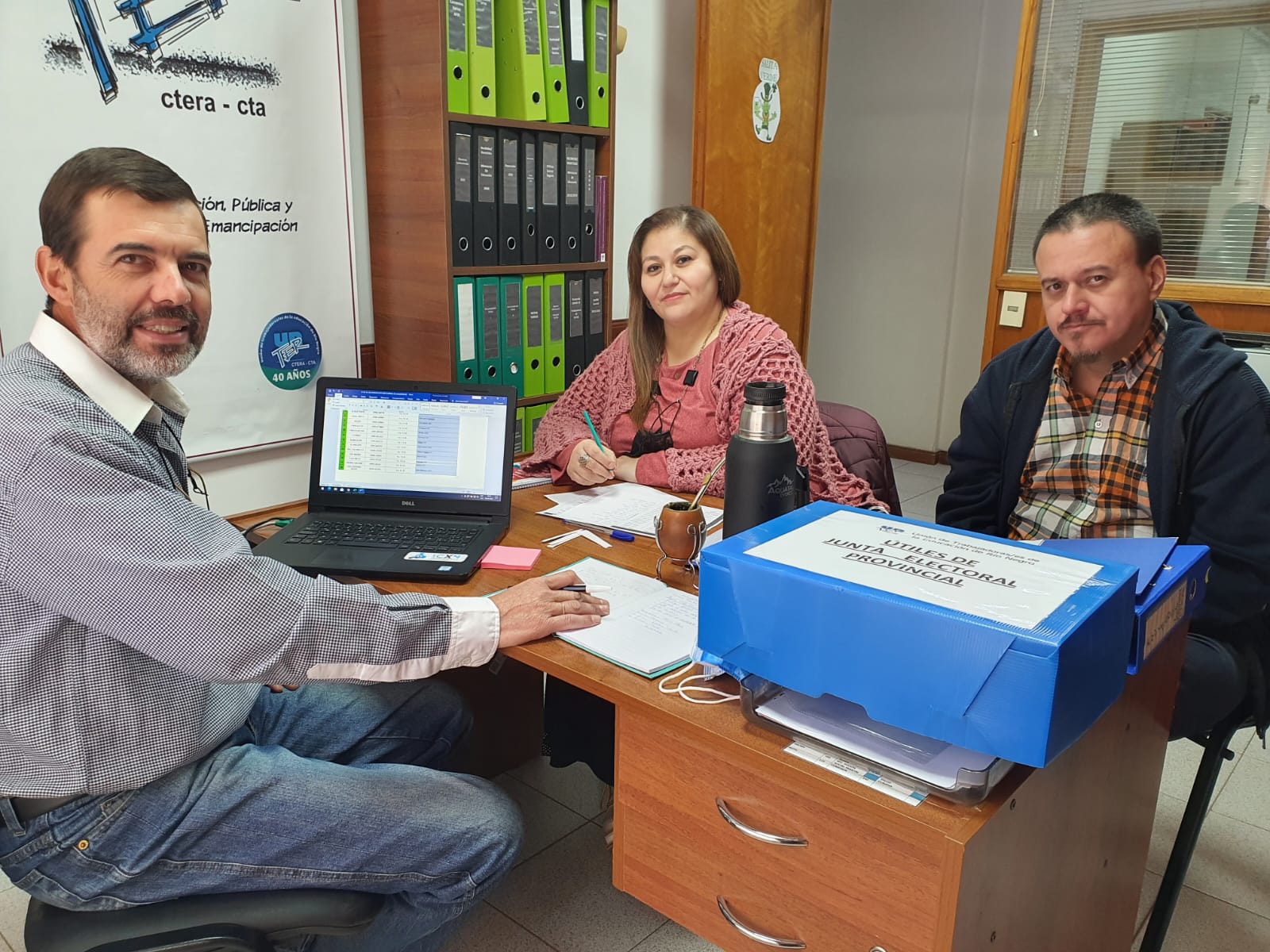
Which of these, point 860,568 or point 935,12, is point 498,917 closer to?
point 860,568

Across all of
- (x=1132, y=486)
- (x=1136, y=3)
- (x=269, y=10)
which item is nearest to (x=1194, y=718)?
(x=1132, y=486)

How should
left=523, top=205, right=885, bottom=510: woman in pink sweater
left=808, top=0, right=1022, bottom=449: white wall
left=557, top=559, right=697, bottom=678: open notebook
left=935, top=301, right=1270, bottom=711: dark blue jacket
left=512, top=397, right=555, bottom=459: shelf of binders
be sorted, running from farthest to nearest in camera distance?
left=808, top=0, right=1022, bottom=449: white wall → left=512, top=397, right=555, bottom=459: shelf of binders → left=523, top=205, right=885, bottom=510: woman in pink sweater → left=935, top=301, right=1270, bottom=711: dark blue jacket → left=557, top=559, right=697, bottom=678: open notebook

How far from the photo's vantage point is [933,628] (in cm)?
84

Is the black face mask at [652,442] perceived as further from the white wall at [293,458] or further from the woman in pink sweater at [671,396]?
the white wall at [293,458]

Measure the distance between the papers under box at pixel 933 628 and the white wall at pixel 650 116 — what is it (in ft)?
7.76

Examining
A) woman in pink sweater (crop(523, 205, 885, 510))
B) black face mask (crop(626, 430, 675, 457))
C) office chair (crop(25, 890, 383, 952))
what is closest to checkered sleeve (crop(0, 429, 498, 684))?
office chair (crop(25, 890, 383, 952))

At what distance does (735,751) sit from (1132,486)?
3.66 ft

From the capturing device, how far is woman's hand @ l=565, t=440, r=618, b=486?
1.96 meters

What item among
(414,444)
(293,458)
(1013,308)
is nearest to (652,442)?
(414,444)

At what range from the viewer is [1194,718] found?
150 centimetres

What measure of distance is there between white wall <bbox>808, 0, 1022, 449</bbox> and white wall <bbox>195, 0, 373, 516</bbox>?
2616mm

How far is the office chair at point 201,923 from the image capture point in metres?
1.05

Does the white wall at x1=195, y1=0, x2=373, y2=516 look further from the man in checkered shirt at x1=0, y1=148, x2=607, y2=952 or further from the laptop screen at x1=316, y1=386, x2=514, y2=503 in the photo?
the man in checkered shirt at x1=0, y1=148, x2=607, y2=952

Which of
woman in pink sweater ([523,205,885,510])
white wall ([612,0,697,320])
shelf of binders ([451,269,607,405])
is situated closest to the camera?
woman in pink sweater ([523,205,885,510])
